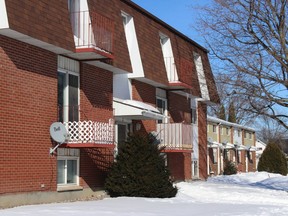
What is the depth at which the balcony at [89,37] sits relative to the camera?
16.8 metres

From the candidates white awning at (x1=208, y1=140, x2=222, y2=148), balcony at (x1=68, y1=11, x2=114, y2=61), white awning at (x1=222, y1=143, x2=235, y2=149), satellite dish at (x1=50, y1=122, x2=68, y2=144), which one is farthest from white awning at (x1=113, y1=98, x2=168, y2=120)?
white awning at (x1=222, y1=143, x2=235, y2=149)

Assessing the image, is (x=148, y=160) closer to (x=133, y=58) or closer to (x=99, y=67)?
(x=99, y=67)

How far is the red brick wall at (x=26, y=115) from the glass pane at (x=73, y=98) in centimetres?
105

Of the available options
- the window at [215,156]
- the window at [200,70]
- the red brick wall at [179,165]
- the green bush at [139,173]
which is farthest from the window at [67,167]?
the window at [215,156]

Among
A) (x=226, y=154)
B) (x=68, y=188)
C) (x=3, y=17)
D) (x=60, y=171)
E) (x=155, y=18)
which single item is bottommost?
(x=68, y=188)

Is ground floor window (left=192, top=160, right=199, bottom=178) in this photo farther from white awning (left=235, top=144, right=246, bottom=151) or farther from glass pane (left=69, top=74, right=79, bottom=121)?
white awning (left=235, top=144, right=246, bottom=151)

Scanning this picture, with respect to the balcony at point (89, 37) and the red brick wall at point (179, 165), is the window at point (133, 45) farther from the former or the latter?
the red brick wall at point (179, 165)

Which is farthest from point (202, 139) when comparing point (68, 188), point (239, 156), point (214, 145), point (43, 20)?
point (239, 156)

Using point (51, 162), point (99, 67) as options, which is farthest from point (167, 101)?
point (51, 162)

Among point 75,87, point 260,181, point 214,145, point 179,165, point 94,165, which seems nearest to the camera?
point 75,87

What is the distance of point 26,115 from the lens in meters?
15.0

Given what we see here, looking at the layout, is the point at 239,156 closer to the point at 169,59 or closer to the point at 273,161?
the point at 273,161

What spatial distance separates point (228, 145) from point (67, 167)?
1318 inches

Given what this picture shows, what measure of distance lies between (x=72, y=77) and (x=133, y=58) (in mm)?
4440
